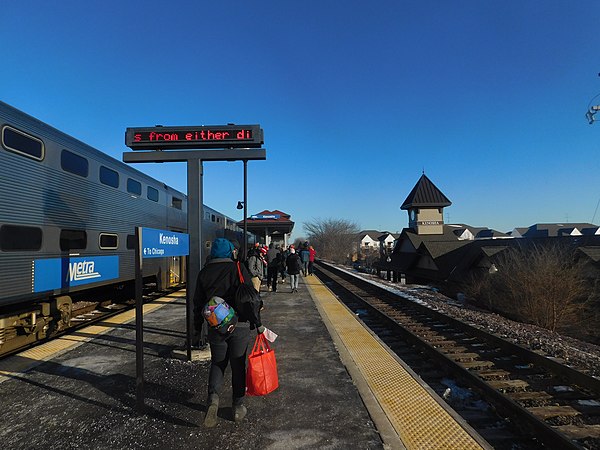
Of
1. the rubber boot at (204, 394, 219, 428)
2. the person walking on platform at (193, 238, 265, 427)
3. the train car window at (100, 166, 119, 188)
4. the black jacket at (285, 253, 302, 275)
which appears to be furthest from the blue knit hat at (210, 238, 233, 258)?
the black jacket at (285, 253, 302, 275)

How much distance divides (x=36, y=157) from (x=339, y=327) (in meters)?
6.62

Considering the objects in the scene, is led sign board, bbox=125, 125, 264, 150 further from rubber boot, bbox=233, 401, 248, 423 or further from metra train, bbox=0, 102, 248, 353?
rubber boot, bbox=233, 401, 248, 423

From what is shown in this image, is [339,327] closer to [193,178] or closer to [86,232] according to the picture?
[193,178]

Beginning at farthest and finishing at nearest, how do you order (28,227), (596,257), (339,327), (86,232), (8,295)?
(596,257) → (339,327) → (86,232) → (28,227) → (8,295)

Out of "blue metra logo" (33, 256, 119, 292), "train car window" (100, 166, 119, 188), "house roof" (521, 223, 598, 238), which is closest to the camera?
"blue metra logo" (33, 256, 119, 292)

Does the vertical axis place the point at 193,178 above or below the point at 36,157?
below

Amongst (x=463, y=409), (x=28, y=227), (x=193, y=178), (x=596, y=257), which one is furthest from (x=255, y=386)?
(x=596, y=257)

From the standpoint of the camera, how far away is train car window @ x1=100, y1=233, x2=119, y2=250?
7.84 meters

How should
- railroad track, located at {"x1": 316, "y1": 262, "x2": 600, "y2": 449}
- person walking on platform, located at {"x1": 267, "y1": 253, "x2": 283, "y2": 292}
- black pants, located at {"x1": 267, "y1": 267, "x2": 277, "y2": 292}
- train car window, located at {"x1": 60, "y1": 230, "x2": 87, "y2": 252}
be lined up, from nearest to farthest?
railroad track, located at {"x1": 316, "y1": 262, "x2": 600, "y2": 449} < train car window, located at {"x1": 60, "y1": 230, "x2": 87, "y2": 252} < person walking on platform, located at {"x1": 267, "y1": 253, "x2": 283, "y2": 292} < black pants, located at {"x1": 267, "y1": 267, "x2": 277, "y2": 292}

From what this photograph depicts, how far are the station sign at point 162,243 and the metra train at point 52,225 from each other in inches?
98.1

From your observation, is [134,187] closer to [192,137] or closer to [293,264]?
[192,137]

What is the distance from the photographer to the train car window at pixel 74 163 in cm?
662

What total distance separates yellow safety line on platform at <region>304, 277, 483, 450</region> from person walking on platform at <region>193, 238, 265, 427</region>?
1577mm

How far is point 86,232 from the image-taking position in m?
7.20
